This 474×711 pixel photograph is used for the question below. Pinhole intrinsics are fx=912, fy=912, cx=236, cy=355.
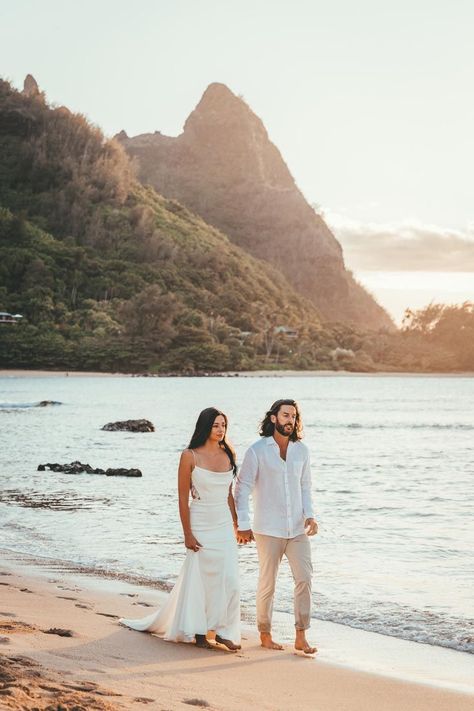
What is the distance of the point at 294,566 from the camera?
6.00 meters

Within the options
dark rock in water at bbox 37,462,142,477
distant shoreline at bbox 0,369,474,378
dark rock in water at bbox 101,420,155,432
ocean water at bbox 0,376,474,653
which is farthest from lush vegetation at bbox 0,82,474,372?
dark rock in water at bbox 37,462,142,477

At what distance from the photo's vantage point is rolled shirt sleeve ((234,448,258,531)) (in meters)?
5.95

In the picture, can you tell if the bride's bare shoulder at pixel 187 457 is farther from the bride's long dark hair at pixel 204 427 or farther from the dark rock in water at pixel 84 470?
the dark rock in water at pixel 84 470

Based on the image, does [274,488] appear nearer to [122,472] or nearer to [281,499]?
[281,499]

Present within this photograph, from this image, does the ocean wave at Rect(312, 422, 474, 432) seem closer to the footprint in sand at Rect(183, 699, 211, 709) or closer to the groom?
the groom

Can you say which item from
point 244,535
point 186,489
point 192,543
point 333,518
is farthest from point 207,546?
point 333,518

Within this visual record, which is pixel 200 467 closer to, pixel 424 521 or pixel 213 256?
pixel 424 521

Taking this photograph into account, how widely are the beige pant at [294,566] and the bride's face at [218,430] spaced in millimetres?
Answer: 721

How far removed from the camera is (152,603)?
764cm

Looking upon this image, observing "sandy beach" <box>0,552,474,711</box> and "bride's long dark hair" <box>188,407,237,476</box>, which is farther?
"bride's long dark hair" <box>188,407,237,476</box>

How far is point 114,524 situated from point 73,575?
154 inches

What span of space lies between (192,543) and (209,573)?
0.75ft

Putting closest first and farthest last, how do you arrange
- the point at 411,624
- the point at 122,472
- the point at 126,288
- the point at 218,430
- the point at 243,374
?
the point at 218,430 < the point at 411,624 < the point at 122,472 < the point at 243,374 < the point at 126,288

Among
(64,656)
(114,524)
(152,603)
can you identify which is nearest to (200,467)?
(64,656)
